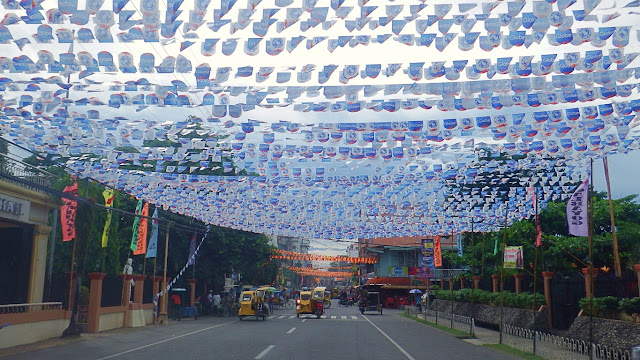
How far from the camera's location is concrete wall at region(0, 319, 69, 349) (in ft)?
58.0

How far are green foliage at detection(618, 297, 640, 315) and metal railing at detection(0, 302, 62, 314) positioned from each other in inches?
726

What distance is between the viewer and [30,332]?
19.3 meters

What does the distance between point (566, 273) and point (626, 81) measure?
1739 cm

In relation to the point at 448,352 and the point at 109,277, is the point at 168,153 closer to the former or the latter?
the point at 448,352

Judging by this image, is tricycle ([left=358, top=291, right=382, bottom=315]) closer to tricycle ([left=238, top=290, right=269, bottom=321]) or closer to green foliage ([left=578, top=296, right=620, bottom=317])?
tricycle ([left=238, top=290, right=269, bottom=321])

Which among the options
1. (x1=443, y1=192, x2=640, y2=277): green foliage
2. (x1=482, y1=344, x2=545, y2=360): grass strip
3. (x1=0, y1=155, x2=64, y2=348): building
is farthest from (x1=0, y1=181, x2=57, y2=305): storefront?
(x1=443, y1=192, x2=640, y2=277): green foliage

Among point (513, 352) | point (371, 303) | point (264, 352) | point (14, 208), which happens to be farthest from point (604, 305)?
point (371, 303)

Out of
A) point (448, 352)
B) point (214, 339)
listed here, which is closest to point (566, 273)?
point (448, 352)

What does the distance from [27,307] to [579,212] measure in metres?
17.7

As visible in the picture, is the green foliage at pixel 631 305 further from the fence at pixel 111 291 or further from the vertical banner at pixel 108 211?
the fence at pixel 111 291

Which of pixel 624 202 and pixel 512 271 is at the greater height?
pixel 624 202

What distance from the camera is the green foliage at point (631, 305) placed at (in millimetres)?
16656

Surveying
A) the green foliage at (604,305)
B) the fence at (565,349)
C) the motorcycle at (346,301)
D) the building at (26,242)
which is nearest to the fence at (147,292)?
the building at (26,242)

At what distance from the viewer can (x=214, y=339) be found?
21.0 meters
